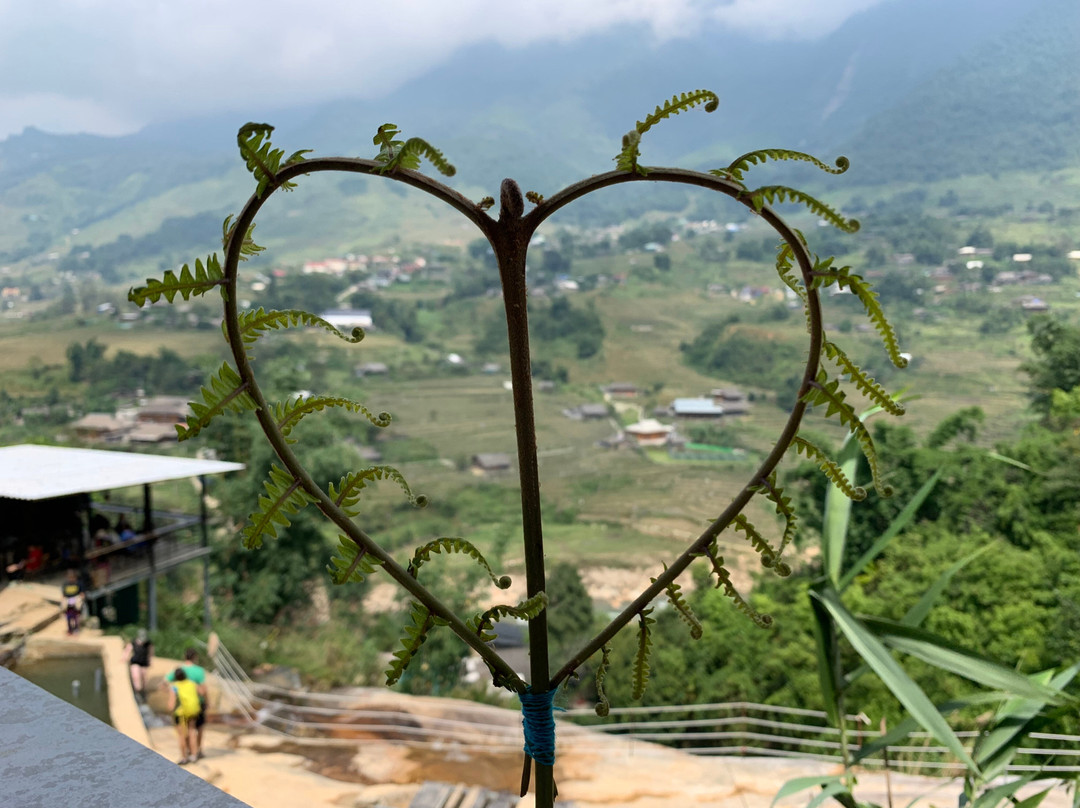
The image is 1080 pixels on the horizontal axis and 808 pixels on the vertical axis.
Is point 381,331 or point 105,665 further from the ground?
point 381,331

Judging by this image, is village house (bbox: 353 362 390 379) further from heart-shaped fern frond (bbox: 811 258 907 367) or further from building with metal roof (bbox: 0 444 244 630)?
heart-shaped fern frond (bbox: 811 258 907 367)

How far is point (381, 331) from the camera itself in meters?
38.4

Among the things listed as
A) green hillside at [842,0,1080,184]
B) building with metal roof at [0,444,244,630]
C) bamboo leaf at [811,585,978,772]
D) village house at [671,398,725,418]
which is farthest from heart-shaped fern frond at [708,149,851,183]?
green hillside at [842,0,1080,184]

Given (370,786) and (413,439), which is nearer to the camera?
(370,786)

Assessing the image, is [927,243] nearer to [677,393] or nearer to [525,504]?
[677,393]

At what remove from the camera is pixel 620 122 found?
7669cm

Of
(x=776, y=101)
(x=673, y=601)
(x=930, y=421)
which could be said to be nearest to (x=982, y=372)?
(x=930, y=421)

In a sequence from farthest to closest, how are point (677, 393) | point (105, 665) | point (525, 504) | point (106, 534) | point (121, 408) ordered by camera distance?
point (677, 393), point (121, 408), point (106, 534), point (105, 665), point (525, 504)

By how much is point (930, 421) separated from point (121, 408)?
26314mm

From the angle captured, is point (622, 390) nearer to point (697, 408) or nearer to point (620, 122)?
point (697, 408)

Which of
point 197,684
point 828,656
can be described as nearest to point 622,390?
point 197,684

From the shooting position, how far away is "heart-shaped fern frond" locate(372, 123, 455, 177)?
15.4 inches

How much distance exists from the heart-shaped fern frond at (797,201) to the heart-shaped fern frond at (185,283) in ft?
0.85

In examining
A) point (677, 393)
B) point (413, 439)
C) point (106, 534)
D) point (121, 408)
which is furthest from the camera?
point (677, 393)
